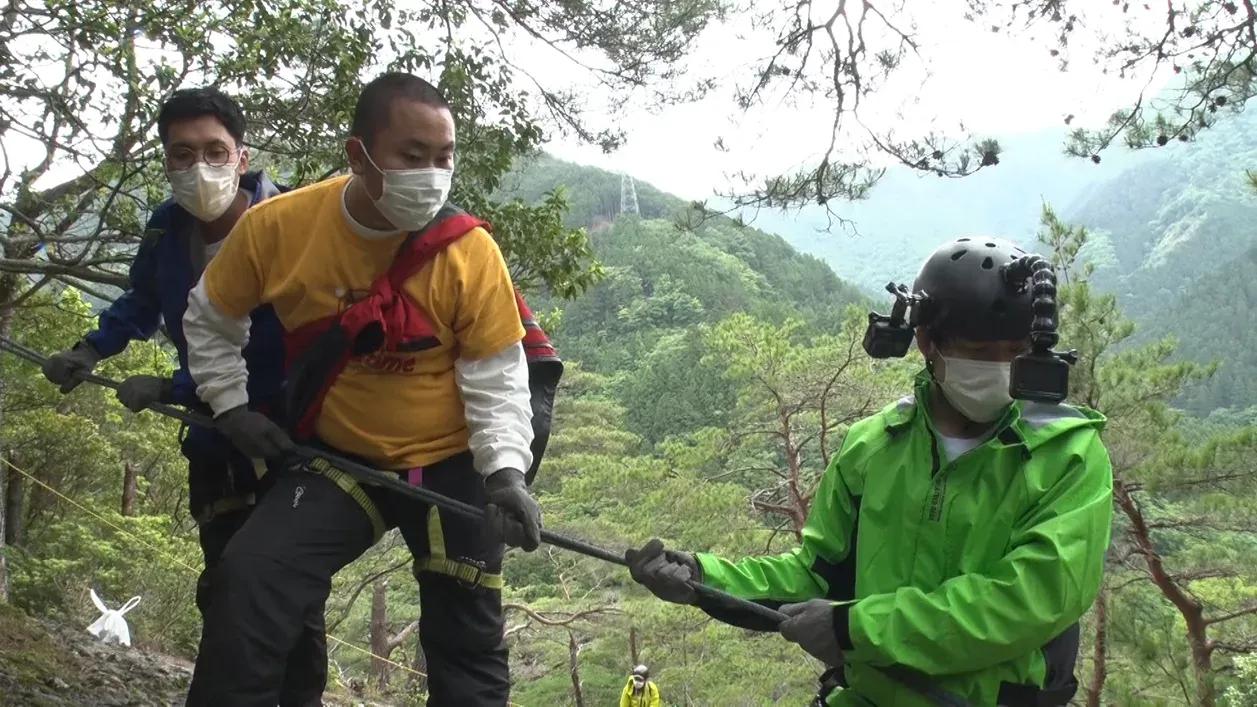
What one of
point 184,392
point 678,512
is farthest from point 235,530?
point 678,512

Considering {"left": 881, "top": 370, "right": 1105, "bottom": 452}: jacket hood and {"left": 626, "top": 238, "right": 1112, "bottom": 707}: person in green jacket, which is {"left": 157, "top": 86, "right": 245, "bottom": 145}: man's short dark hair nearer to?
{"left": 626, "top": 238, "right": 1112, "bottom": 707}: person in green jacket

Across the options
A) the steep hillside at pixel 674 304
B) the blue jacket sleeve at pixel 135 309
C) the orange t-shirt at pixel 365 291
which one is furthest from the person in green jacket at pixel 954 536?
the steep hillside at pixel 674 304

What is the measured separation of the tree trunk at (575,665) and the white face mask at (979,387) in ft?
57.6

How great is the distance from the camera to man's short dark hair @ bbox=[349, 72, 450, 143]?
214 centimetres

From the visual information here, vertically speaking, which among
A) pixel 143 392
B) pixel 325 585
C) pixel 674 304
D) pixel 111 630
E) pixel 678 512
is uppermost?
pixel 143 392

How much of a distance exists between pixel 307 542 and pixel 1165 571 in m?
9.61

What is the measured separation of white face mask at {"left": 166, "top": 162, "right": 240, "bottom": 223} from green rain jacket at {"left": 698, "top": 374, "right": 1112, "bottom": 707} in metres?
1.75

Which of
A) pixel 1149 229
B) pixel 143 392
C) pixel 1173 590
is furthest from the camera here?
pixel 1149 229

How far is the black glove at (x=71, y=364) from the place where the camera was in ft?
9.68

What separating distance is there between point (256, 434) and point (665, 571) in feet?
2.97

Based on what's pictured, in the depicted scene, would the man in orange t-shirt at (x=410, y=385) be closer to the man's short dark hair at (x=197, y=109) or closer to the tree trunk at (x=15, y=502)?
the man's short dark hair at (x=197, y=109)

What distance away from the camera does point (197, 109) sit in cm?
285

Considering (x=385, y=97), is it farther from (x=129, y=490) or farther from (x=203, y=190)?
(x=129, y=490)

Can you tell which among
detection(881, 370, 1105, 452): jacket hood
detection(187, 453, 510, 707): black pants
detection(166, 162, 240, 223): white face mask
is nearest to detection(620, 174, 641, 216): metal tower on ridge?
detection(166, 162, 240, 223): white face mask
